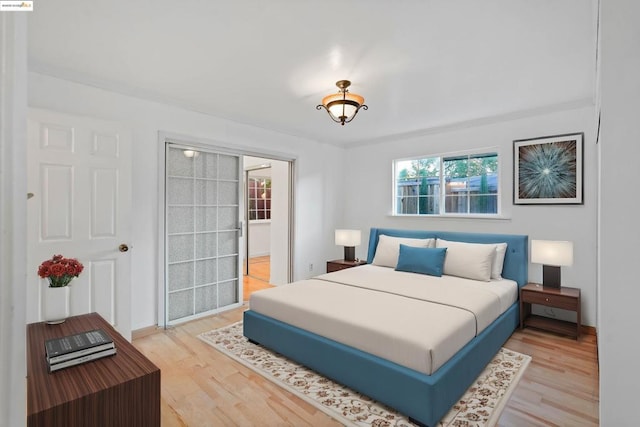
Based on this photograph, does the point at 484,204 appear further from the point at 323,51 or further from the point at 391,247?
the point at 323,51

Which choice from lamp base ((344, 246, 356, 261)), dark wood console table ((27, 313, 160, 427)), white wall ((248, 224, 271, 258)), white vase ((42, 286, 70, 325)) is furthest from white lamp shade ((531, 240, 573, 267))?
white wall ((248, 224, 271, 258))

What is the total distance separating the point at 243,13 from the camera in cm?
193

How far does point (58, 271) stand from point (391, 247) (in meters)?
3.41

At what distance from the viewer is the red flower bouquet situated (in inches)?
74.2

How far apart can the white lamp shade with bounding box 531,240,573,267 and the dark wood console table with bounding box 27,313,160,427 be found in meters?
3.51

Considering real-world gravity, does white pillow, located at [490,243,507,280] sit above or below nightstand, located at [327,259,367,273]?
above

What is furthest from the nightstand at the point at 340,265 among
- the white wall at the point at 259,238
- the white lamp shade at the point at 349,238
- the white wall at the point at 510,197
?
the white wall at the point at 259,238

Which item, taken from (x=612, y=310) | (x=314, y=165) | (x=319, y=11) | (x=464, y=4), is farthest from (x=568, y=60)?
(x=314, y=165)

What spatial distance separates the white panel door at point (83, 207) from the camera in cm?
247

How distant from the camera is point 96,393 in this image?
1295mm

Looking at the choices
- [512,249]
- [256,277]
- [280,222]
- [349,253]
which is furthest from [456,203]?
[256,277]

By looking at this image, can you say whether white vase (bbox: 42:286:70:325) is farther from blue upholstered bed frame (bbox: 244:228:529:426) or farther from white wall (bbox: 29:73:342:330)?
blue upholstered bed frame (bbox: 244:228:529:426)

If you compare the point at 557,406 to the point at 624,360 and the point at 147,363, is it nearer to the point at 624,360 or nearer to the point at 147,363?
the point at 624,360

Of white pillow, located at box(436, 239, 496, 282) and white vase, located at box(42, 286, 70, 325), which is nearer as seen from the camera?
white vase, located at box(42, 286, 70, 325)
